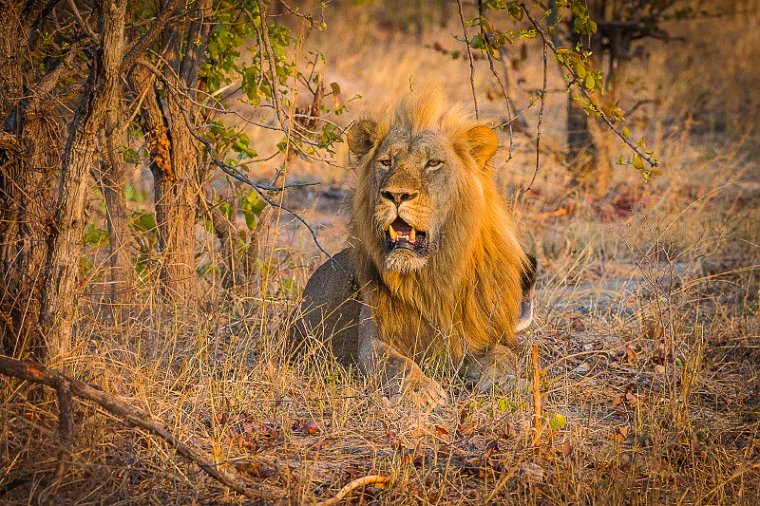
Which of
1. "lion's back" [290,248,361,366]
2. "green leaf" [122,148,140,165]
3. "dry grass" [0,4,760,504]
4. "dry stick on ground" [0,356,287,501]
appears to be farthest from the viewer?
"lion's back" [290,248,361,366]

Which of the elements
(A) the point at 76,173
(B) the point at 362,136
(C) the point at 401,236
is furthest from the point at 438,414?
(A) the point at 76,173

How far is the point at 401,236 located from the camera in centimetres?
475

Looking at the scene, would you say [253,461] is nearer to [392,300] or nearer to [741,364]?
[392,300]

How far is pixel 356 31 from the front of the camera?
1850 cm

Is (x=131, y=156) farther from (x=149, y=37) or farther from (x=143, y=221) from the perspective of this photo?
(x=149, y=37)

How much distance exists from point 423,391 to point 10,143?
7.12 ft

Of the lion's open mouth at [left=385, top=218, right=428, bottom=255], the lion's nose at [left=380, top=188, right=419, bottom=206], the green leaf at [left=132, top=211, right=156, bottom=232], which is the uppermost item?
the lion's nose at [left=380, top=188, right=419, bottom=206]

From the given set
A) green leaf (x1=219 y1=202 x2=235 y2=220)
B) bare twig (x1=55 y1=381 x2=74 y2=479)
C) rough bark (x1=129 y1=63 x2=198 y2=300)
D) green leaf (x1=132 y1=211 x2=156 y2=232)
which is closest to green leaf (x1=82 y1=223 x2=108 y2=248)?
green leaf (x1=132 y1=211 x2=156 y2=232)

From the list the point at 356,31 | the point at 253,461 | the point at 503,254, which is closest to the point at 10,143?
the point at 253,461

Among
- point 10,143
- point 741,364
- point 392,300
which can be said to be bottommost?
point 741,364

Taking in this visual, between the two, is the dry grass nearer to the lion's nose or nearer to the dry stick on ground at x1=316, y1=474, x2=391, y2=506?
the dry stick on ground at x1=316, y1=474, x2=391, y2=506

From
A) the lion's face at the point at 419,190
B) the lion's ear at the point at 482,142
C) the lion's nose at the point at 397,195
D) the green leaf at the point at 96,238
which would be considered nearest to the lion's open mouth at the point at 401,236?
the lion's face at the point at 419,190

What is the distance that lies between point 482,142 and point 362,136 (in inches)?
24.9

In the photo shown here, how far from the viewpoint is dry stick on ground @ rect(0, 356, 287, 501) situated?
357cm
